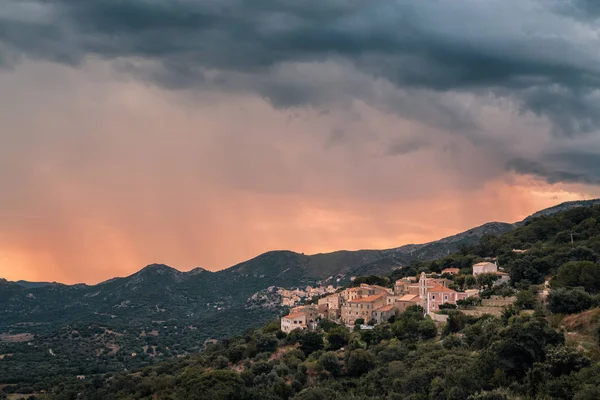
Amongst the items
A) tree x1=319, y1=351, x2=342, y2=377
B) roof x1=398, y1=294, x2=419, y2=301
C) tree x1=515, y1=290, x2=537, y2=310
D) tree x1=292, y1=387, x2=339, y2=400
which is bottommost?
tree x1=292, y1=387, x2=339, y2=400

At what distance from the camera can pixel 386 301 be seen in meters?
77.9

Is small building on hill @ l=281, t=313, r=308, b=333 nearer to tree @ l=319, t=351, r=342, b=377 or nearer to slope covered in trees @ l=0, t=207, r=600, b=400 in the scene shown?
slope covered in trees @ l=0, t=207, r=600, b=400

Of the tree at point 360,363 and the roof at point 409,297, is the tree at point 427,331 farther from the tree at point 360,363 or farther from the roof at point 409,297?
the roof at point 409,297

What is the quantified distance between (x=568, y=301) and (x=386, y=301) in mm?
33408

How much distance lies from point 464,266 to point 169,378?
172 ft

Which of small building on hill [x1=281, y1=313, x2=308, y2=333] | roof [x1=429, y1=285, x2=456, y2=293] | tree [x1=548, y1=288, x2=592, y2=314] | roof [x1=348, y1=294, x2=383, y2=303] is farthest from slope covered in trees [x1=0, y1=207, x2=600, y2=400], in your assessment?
roof [x1=348, y1=294, x2=383, y2=303]

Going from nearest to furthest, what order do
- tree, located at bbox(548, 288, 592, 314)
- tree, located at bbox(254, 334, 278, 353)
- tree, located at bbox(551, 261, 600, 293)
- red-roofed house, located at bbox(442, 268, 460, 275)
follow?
tree, located at bbox(548, 288, 592, 314), tree, located at bbox(551, 261, 600, 293), tree, located at bbox(254, 334, 278, 353), red-roofed house, located at bbox(442, 268, 460, 275)

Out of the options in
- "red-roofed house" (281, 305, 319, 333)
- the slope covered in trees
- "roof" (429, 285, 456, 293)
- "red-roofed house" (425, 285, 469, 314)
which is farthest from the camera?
"red-roofed house" (281, 305, 319, 333)

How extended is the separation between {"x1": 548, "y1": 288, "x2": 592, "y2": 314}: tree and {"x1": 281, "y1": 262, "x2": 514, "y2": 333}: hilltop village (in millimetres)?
14561

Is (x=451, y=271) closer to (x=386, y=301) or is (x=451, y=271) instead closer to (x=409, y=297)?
(x=386, y=301)

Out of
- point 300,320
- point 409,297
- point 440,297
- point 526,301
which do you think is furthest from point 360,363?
point 300,320

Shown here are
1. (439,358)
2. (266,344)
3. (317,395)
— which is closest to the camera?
(439,358)

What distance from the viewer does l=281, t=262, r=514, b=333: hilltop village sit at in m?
67.4

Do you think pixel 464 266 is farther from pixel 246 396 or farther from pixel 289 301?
pixel 289 301
